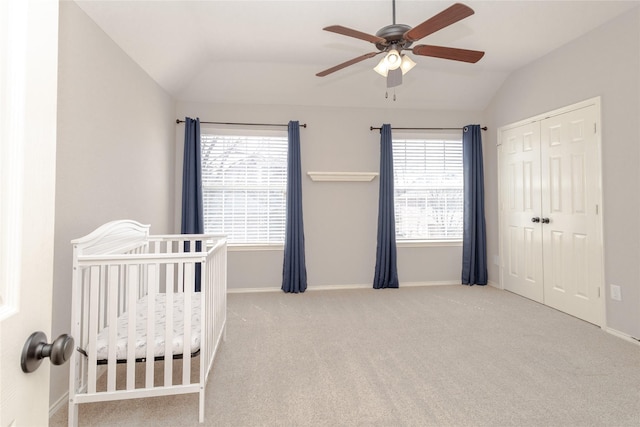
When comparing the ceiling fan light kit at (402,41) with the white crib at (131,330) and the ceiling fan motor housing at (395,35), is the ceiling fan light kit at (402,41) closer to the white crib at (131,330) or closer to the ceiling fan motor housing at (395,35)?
the ceiling fan motor housing at (395,35)

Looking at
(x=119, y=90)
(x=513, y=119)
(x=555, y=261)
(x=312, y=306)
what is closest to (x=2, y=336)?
(x=119, y=90)

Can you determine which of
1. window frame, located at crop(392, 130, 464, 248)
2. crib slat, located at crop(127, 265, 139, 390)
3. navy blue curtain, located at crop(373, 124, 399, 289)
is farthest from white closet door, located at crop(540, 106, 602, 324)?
crib slat, located at crop(127, 265, 139, 390)

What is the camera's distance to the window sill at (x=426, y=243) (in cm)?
427

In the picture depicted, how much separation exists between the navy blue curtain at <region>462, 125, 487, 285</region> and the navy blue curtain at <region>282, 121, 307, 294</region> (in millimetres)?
2122

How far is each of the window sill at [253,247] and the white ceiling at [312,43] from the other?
5.75 ft

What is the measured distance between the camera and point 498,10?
2.64 m

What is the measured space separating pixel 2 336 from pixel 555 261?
405 centimetres

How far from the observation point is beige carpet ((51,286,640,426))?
5.35ft

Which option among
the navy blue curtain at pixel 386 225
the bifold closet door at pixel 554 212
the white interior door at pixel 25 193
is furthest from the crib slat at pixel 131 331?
the bifold closet door at pixel 554 212

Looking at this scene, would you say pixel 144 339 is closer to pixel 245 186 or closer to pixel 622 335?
pixel 245 186

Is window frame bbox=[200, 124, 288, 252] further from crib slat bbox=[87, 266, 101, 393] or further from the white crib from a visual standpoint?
crib slat bbox=[87, 266, 101, 393]

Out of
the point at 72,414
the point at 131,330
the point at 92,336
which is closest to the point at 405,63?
the point at 131,330

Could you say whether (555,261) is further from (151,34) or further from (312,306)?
(151,34)

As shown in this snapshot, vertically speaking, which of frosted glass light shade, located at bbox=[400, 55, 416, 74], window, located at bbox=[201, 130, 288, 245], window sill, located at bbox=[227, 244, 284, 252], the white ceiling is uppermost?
the white ceiling
